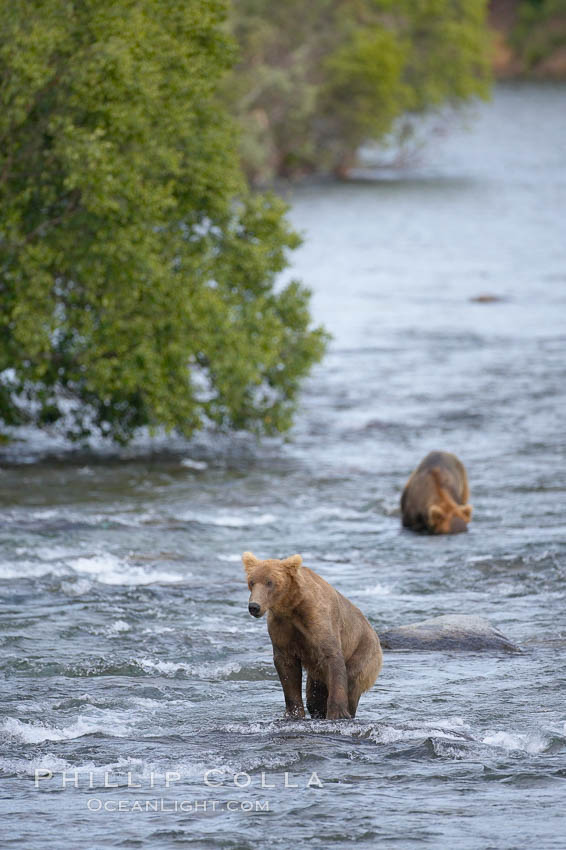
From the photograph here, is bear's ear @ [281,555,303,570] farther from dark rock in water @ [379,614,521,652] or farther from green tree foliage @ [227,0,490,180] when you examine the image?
green tree foliage @ [227,0,490,180]

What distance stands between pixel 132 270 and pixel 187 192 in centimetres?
239

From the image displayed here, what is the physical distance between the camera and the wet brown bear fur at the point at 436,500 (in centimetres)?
1888

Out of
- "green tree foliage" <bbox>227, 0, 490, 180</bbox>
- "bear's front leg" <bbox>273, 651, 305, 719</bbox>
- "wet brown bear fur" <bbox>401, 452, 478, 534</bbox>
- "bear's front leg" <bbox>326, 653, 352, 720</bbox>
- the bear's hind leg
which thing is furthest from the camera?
"green tree foliage" <bbox>227, 0, 490, 180</bbox>

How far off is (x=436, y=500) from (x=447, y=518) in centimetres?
35

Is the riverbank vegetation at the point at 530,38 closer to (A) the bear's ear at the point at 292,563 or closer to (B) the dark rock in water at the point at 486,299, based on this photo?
(B) the dark rock in water at the point at 486,299

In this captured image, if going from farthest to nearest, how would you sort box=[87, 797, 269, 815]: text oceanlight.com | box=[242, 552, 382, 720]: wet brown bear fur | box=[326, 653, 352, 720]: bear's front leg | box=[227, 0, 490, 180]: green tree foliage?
box=[227, 0, 490, 180]: green tree foliage
box=[326, 653, 352, 720]: bear's front leg
box=[242, 552, 382, 720]: wet brown bear fur
box=[87, 797, 269, 815]: text oceanlight.com

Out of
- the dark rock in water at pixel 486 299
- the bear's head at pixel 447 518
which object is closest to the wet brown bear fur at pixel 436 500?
the bear's head at pixel 447 518

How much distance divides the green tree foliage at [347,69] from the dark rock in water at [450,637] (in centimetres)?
5798

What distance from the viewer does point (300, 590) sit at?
1045 centimetres

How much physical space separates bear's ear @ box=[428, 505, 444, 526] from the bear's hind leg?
7.84 metres

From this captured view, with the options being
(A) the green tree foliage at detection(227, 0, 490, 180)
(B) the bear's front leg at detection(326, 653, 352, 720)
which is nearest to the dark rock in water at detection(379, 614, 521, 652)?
(B) the bear's front leg at detection(326, 653, 352, 720)

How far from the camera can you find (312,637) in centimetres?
1052

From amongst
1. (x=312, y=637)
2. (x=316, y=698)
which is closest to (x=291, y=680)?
(x=316, y=698)

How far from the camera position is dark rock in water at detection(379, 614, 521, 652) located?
13711 millimetres
